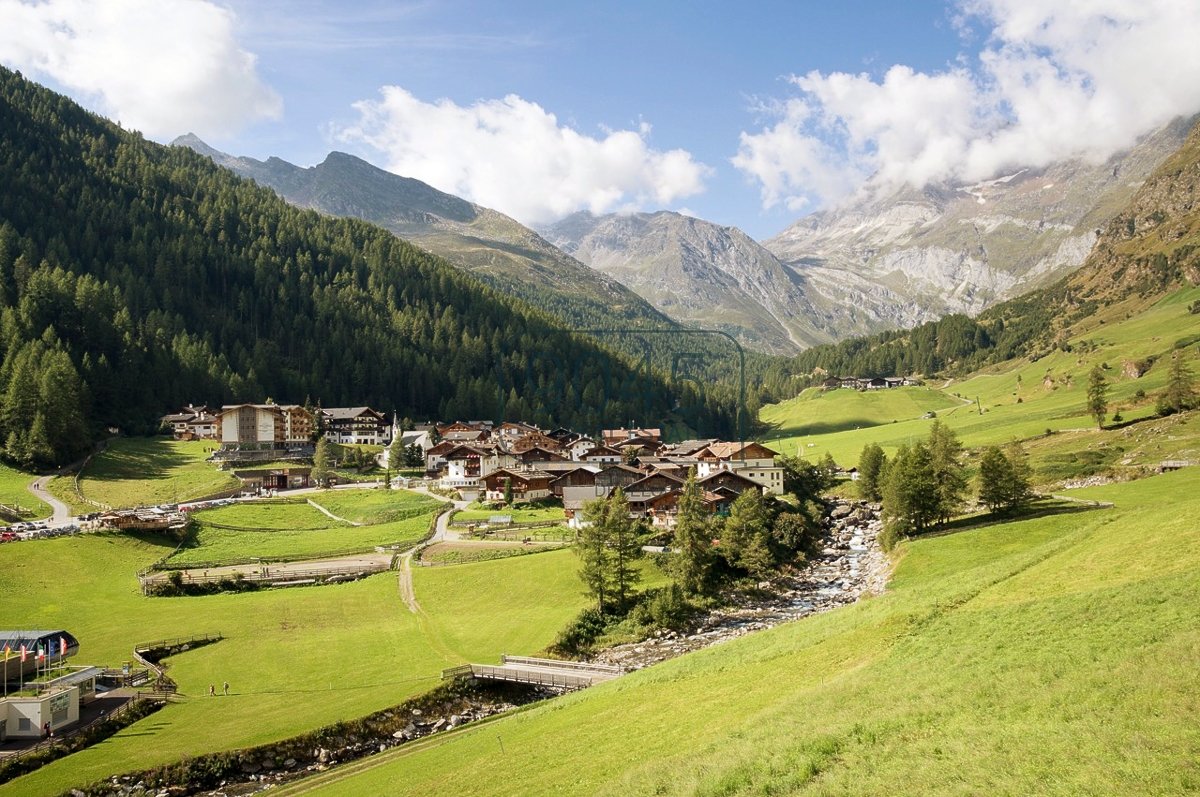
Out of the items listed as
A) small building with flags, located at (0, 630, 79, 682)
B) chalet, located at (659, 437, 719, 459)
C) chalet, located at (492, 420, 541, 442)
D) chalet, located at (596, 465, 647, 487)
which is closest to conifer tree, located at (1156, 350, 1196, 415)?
chalet, located at (659, 437, 719, 459)

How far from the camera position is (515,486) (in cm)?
10288

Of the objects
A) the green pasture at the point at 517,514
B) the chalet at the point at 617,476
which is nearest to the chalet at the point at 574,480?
the chalet at the point at 617,476

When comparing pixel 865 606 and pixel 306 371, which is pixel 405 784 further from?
pixel 306 371

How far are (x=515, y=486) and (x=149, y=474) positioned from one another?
166 ft

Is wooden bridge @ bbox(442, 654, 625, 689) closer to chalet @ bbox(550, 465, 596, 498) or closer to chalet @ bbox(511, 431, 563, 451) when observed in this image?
chalet @ bbox(550, 465, 596, 498)

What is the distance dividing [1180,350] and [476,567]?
143 m

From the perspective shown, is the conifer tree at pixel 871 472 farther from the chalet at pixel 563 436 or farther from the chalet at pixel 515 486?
the chalet at pixel 563 436

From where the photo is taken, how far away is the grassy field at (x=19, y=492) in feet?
259

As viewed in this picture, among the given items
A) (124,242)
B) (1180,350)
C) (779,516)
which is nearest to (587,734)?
(779,516)

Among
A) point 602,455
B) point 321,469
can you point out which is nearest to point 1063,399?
point 602,455

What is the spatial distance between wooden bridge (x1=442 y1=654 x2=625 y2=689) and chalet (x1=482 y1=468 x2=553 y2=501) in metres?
54.5

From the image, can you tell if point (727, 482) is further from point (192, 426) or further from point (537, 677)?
point (192, 426)

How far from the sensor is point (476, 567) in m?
67.7

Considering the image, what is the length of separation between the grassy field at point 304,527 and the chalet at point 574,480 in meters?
16.8
